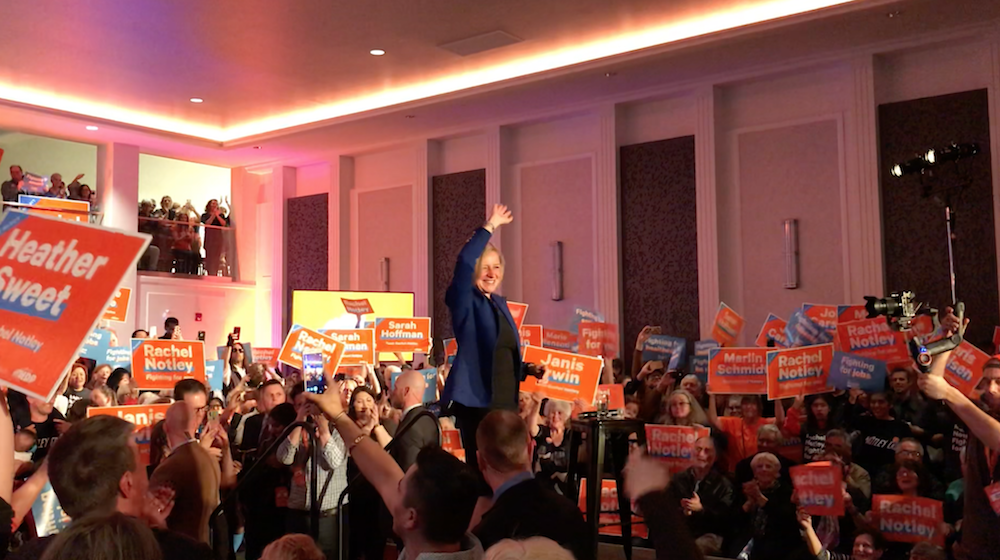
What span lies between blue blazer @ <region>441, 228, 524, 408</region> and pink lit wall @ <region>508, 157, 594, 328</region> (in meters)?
6.62

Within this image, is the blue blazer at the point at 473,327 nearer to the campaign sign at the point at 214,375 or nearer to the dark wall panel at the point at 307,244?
the campaign sign at the point at 214,375

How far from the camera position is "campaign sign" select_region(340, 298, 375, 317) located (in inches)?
421

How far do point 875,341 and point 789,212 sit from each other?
120 inches

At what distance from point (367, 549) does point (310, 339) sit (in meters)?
2.53

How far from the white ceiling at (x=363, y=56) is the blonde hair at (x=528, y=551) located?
685 cm

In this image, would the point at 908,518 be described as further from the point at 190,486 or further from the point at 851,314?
the point at 190,486

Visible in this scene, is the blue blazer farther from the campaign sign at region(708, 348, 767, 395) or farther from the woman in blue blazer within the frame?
the campaign sign at region(708, 348, 767, 395)

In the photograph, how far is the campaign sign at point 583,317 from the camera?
935cm

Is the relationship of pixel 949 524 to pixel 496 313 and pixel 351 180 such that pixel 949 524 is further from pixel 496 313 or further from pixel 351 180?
pixel 351 180

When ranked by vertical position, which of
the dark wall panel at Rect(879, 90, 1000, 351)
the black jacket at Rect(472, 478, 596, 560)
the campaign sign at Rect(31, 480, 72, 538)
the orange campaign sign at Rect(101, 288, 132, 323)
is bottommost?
the campaign sign at Rect(31, 480, 72, 538)

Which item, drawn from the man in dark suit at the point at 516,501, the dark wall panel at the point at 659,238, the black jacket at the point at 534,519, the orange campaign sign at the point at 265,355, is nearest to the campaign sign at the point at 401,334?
the orange campaign sign at the point at 265,355

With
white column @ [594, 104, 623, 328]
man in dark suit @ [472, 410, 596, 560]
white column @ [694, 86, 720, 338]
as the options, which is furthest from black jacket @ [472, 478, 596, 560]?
white column @ [594, 104, 623, 328]

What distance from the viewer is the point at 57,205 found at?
37.7ft

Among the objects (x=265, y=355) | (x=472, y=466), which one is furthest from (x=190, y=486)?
(x=265, y=355)
